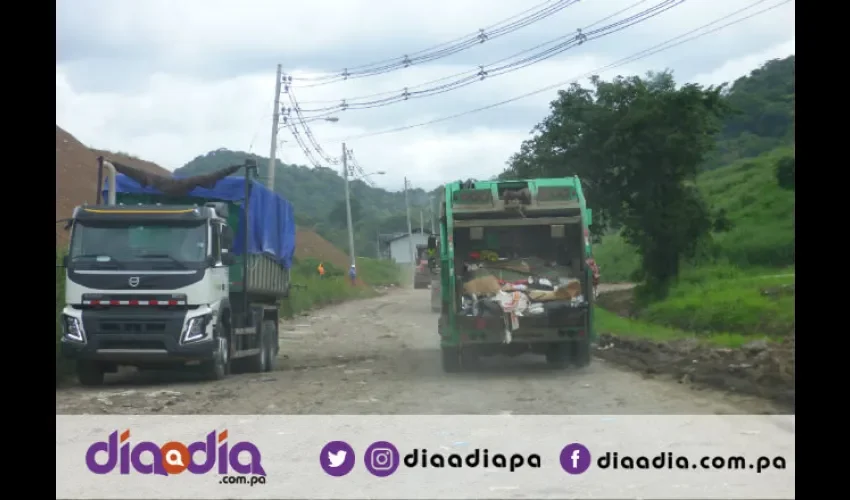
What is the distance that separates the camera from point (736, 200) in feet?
159

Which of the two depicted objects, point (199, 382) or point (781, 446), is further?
point (199, 382)

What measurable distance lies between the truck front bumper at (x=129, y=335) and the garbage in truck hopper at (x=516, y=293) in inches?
165

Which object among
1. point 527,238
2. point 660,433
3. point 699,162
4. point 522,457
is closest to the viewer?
point 522,457

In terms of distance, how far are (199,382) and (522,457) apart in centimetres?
814

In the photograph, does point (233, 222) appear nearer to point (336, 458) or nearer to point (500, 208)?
point (500, 208)

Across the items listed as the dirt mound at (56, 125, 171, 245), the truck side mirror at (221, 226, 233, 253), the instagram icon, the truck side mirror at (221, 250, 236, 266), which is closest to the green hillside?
the truck side mirror at (221, 226, 233, 253)

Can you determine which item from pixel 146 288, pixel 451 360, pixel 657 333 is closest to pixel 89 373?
pixel 146 288

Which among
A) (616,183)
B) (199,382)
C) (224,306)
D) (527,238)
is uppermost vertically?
(616,183)

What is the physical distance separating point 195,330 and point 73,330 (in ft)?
5.55

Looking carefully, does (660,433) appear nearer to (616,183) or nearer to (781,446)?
(781,446)

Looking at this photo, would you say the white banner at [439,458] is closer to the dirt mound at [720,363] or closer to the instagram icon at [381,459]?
the instagram icon at [381,459]
